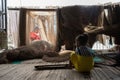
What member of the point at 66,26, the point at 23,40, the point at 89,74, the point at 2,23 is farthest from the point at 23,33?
the point at 89,74

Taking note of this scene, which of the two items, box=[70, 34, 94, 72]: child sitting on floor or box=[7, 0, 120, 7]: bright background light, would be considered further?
box=[7, 0, 120, 7]: bright background light

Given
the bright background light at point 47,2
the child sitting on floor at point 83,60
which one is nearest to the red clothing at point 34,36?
the bright background light at point 47,2

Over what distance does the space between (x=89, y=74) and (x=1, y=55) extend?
2956 mm

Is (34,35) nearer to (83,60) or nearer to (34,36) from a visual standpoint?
(34,36)

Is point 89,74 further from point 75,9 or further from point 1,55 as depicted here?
point 75,9

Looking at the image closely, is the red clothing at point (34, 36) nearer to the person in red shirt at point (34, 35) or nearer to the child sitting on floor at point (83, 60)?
the person in red shirt at point (34, 35)

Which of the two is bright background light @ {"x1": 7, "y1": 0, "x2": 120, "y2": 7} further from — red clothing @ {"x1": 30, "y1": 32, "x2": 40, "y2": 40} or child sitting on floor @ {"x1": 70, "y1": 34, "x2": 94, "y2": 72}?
child sitting on floor @ {"x1": 70, "y1": 34, "x2": 94, "y2": 72}

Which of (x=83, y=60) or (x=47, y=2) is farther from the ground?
→ (x=47, y=2)

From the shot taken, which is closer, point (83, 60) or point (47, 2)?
point (83, 60)

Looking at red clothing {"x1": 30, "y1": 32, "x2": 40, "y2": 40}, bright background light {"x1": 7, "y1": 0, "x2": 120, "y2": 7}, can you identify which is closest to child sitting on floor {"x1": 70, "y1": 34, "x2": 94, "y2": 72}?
red clothing {"x1": 30, "y1": 32, "x2": 40, "y2": 40}

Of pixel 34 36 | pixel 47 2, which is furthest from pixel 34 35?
pixel 47 2

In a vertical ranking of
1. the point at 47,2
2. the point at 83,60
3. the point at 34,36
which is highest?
the point at 47,2

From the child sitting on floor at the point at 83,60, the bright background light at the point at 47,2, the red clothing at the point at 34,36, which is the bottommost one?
the child sitting on floor at the point at 83,60

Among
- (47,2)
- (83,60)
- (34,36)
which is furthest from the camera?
(47,2)
